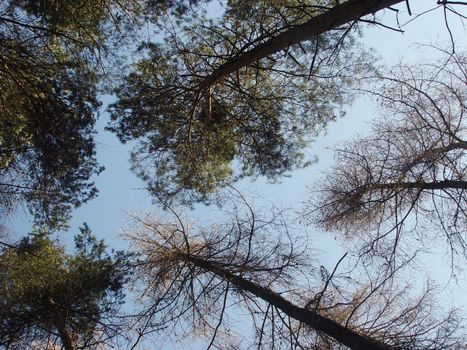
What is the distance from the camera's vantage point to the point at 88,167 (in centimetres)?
724

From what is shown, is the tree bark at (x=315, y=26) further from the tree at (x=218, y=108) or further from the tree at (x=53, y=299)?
the tree at (x=53, y=299)

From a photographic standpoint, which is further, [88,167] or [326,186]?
[326,186]

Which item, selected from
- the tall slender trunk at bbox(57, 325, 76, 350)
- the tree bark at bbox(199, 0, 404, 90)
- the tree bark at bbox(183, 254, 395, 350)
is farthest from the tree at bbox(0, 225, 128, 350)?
the tree bark at bbox(199, 0, 404, 90)

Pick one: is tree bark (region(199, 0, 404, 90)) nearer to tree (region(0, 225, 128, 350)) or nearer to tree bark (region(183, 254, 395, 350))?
tree bark (region(183, 254, 395, 350))

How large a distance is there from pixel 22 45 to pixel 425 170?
20.7ft

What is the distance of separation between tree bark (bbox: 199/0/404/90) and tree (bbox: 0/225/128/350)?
13.4ft

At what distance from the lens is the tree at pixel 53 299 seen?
7.15m

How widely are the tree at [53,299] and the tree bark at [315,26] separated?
4071 mm

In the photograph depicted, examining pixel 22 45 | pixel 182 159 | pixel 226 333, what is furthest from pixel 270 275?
pixel 22 45

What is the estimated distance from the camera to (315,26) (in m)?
5.00

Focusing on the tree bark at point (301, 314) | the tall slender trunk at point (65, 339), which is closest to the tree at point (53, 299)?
the tall slender trunk at point (65, 339)

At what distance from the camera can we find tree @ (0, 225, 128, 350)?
715 centimetres

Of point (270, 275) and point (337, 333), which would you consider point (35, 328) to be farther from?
point (337, 333)

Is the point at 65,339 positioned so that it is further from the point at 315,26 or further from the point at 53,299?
the point at 315,26
